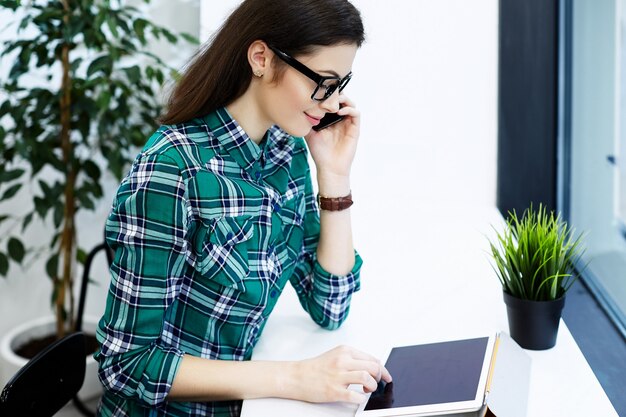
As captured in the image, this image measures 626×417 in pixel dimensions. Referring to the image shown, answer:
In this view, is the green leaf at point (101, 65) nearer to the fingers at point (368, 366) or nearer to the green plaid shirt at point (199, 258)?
the green plaid shirt at point (199, 258)

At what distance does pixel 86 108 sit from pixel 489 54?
1117mm

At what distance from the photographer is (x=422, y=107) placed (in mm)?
2023

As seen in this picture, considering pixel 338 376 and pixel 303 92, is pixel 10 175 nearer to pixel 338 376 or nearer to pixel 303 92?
pixel 303 92

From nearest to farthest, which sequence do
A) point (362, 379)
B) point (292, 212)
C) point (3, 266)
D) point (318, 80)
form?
point (362, 379) < point (318, 80) < point (292, 212) < point (3, 266)

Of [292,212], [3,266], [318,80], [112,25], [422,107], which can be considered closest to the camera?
[318,80]

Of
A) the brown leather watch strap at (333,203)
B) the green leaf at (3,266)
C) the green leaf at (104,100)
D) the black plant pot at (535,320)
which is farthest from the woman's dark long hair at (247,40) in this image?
the green leaf at (3,266)

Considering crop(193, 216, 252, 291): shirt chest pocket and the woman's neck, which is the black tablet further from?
the woman's neck

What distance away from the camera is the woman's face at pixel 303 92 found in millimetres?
1081

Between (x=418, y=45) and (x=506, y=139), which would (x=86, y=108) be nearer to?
(x=418, y=45)

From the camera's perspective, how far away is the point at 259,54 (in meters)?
1.11

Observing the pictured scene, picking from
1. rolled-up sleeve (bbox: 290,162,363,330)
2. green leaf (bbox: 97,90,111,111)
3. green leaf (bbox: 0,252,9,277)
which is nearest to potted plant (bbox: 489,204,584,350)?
rolled-up sleeve (bbox: 290,162,363,330)

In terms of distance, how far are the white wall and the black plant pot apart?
0.74 m

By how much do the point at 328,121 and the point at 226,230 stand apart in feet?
1.16

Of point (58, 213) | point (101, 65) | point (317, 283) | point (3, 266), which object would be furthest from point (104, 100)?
point (317, 283)
